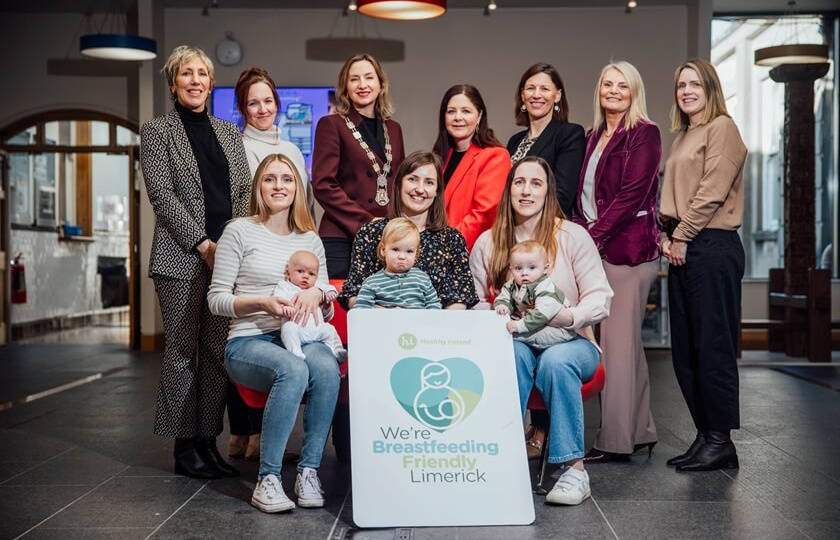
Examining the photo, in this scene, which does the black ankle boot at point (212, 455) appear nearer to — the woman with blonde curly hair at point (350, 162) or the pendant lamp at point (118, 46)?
the woman with blonde curly hair at point (350, 162)

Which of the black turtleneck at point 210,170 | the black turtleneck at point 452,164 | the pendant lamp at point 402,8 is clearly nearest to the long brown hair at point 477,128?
the black turtleneck at point 452,164

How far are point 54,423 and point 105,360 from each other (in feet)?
11.0

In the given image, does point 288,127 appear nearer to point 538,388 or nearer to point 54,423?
point 54,423

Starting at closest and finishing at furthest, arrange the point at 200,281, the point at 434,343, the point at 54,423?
the point at 434,343
the point at 200,281
the point at 54,423

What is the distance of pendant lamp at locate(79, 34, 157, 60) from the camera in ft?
25.1

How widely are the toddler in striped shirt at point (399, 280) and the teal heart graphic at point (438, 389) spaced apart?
295 mm

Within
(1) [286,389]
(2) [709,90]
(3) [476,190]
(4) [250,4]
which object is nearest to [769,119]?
(4) [250,4]

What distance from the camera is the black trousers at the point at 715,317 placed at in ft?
11.9

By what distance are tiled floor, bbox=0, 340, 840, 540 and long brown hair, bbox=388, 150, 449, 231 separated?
1.02m

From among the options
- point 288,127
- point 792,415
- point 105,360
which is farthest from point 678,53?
point 105,360

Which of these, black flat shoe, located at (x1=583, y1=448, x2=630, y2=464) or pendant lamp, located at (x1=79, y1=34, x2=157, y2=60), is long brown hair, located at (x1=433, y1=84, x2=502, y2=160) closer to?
black flat shoe, located at (x1=583, y1=448, x2=630, y2=464)

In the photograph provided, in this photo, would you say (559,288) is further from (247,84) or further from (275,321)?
(247,84)

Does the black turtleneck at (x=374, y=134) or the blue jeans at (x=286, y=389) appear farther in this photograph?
the black turtleneck at (x=374, y=134)

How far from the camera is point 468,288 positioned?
3285 millimetres
